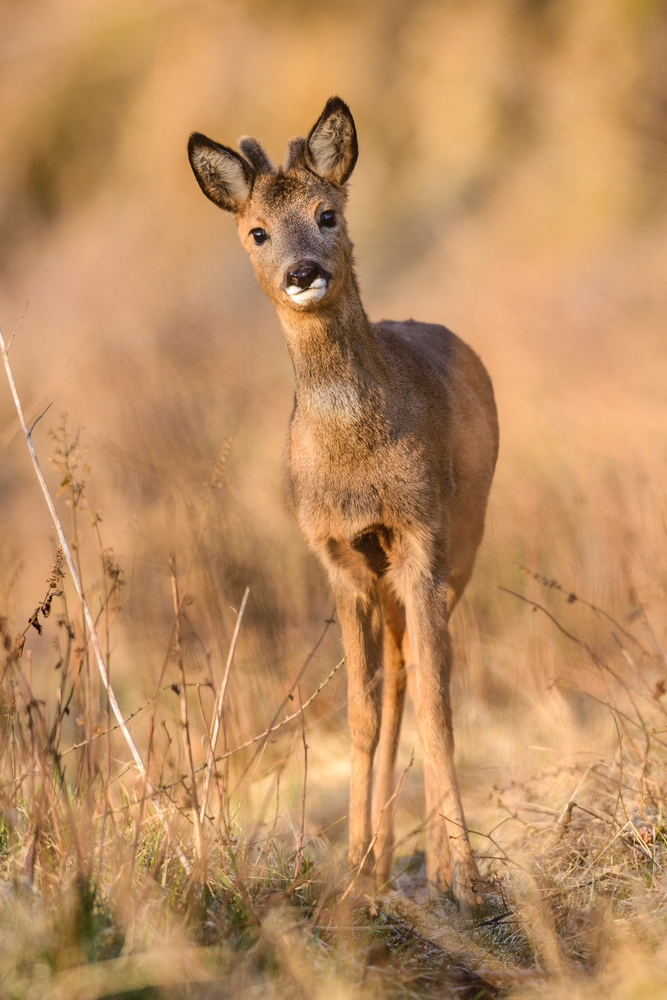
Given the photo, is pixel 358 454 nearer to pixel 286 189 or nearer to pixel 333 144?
Answer: pixel 286 189

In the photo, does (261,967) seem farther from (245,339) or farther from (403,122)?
(403,122)

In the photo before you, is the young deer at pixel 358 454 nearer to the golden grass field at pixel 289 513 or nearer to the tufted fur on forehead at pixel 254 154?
the tufted fur on forehead at pixel 254 154

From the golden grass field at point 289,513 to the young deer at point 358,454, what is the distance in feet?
A: 1.26

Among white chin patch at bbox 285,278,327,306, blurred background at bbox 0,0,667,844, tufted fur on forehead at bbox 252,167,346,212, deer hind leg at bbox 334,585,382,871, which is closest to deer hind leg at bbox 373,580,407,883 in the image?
deer hind leg at bbox 334,585,382,871

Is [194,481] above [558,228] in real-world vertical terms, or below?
below

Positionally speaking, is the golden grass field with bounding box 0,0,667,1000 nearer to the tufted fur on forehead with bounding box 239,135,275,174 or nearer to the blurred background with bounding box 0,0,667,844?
the blurred background with bounding box 0,0,667,844

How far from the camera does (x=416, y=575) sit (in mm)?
4348

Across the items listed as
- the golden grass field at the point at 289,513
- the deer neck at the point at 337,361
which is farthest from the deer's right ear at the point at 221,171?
the golden grass field at the point at 289,513

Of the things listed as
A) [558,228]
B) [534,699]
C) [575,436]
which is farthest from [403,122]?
[534,699]

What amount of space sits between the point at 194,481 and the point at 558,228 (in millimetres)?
8370

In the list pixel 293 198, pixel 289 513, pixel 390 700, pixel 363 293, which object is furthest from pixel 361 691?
pixel 363 293

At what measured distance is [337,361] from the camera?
4.31 meters

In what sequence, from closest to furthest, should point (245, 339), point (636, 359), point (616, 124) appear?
Answer: point (636, 359), point (616, 124), point (245, 339)

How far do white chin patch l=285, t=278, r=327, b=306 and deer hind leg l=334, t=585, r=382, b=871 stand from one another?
1.34 metres
